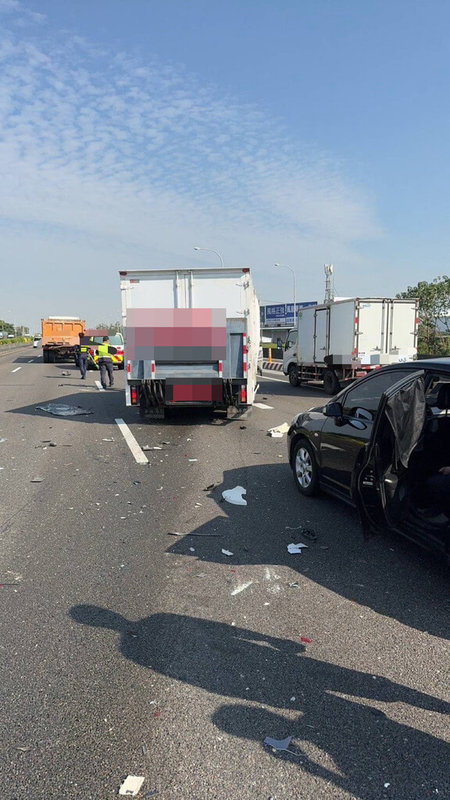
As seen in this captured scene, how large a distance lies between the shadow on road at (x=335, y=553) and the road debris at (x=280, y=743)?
4.48ft

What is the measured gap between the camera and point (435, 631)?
3482 millimetres

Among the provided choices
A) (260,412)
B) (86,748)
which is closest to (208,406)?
(260,412)

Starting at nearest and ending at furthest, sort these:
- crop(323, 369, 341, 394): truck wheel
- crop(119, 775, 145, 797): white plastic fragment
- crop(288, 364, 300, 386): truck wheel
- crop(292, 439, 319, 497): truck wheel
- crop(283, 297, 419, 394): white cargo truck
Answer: crop(119, 775, 145, 797): white plastic fragment → crop(292, 439, 319, 497): truck wheel → crop(283, 297, 419, 394): white cargo truck → crop(323, 369, 341, 394): truck wheel → crop(288, 364, 300, 386): truck wheel

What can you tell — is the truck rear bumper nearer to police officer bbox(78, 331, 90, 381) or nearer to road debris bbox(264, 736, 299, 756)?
road debris bbox(264, 736, 299, 756)

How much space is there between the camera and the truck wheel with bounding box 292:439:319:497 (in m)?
6.09

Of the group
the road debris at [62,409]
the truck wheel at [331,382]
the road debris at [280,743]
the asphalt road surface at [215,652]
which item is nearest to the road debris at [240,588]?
the asphalt road surface at [215,652]

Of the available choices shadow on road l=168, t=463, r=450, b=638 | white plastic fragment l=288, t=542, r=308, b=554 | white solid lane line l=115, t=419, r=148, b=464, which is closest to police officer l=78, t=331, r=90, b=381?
white solid lane line l=115, t=419, r=148, b=464

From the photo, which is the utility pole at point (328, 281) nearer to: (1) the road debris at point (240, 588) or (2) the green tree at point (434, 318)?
(2) the green tree at point (434, 318)

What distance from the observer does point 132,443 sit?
31.9ft

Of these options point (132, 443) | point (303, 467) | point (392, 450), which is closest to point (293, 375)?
point (132, 443)

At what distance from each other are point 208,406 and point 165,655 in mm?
8150

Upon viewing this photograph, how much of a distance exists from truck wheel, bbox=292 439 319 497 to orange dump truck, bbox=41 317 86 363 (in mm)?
31201

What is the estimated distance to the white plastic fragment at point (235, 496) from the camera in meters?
6.15

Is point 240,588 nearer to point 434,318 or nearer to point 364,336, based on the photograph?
point 364,336
